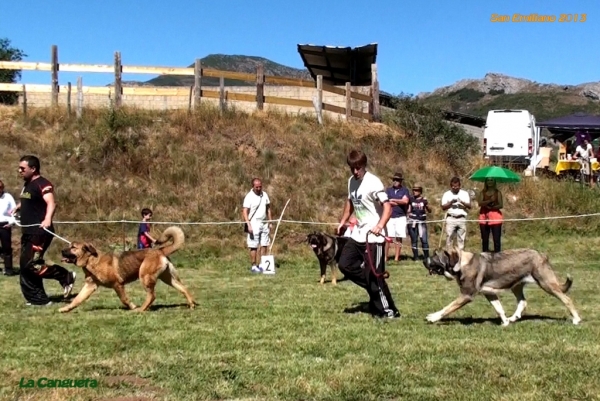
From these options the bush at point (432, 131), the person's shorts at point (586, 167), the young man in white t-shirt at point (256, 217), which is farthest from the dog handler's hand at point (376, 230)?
the person's shorts at point (586, 167)

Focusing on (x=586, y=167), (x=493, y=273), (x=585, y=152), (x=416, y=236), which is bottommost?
(x=416, y=236)

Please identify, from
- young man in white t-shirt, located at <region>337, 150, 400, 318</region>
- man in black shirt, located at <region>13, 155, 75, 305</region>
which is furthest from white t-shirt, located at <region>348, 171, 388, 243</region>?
man in black shirt, located at <region>13, 155, 75, 305</region>

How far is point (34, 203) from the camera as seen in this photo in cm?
829

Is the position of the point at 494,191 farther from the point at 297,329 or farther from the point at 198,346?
the point at 198,346

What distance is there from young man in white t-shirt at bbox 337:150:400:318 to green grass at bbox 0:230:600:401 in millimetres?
318

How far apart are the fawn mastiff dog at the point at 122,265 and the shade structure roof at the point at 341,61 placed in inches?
622

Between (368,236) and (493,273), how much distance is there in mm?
1414

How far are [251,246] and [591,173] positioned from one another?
1250 cm

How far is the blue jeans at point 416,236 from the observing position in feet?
47.3

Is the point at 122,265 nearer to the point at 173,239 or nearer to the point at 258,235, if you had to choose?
the point at 173,239

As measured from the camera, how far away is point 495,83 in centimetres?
10812

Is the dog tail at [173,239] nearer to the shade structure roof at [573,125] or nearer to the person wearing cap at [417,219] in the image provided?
the person wearing cap at [417,219]

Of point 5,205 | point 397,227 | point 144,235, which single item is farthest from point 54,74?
point 397,227

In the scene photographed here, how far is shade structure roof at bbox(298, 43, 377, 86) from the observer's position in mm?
23906
